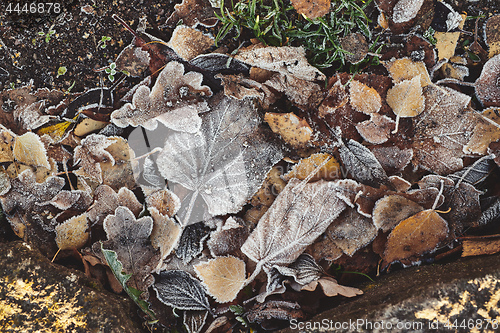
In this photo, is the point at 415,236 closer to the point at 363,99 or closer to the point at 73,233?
the point at 363,99

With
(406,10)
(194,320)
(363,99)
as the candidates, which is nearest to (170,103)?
(363,99)

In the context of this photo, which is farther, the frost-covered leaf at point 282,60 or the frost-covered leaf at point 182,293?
the frost-covered leaf at point 282,60

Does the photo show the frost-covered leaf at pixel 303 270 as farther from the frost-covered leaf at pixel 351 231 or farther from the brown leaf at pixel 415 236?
the brown leaf at pixel 415 236

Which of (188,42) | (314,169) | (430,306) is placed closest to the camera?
(430,306)

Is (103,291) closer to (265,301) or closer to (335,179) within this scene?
(265,301)

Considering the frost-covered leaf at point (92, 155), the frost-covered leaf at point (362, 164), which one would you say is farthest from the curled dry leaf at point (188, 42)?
the frost-covered leaf at point (362, 164)

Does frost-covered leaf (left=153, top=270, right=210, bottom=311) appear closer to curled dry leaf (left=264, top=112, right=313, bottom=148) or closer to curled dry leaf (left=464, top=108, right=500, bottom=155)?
curled dry leaf (left=264, top=112, right=313, bottom=148)

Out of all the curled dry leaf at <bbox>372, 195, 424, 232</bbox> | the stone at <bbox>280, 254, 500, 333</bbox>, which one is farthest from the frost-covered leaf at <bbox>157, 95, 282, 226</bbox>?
the stone at <bbox>280, 254, 500, 333</bbox>
